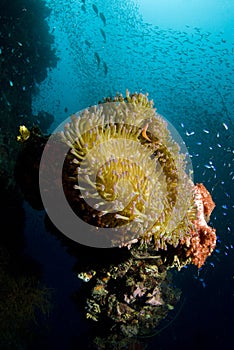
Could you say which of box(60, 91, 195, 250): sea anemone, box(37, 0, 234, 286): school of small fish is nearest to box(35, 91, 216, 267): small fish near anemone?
box(60, 91, 195, 250): sea anemone

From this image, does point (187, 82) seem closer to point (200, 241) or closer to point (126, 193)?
point (200, 241)

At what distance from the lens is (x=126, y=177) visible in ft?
7.88

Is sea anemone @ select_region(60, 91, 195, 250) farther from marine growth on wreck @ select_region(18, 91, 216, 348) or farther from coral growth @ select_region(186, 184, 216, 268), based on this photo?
coral growth @ select_region(186, 184, 216, 268)

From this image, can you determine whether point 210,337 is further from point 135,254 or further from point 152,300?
point 135,254

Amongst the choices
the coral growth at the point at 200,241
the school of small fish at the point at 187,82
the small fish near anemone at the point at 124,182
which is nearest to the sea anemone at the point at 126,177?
the small fish near anemone at the point at 124,182

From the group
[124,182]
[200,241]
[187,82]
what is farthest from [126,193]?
[187,82]

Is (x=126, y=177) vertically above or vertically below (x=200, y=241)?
below

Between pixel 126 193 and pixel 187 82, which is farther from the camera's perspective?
pixel 187 82

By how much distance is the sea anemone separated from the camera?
2439mm

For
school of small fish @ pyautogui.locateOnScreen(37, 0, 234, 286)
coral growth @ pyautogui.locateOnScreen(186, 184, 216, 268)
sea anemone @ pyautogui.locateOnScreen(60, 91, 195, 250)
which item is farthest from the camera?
school of small fish @ pyautogui.locateOnScreen(37, 0, 234, 286)

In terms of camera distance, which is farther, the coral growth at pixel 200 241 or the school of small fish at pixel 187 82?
the school of small fish at pixel 187 82

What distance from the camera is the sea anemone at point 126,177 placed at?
2.44 m

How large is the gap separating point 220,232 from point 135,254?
54.4ft

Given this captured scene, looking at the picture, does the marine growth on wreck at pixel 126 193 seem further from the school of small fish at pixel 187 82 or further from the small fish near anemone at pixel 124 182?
the school of small fish at pixel 187 82
